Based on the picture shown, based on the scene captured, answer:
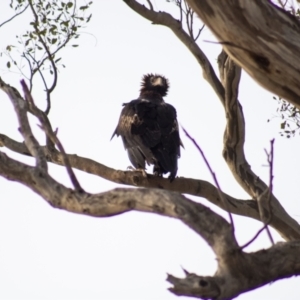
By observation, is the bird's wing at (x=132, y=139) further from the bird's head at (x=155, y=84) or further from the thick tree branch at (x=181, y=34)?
the bird's head at (x=155, y=84)

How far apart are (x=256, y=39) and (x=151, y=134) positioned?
14.2 ft

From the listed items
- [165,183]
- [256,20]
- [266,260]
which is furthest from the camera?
[165,183]

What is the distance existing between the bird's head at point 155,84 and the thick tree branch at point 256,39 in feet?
20.5

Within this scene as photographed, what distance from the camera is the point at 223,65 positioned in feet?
30.5

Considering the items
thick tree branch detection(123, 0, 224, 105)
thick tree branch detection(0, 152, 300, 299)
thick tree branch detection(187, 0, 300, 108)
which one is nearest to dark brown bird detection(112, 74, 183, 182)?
thick tree branch detection(123, 0, 224, 105)

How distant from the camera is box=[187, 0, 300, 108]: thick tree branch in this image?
5.97 m

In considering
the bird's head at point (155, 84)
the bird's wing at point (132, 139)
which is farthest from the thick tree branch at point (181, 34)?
the bird's head at point (155, 84)

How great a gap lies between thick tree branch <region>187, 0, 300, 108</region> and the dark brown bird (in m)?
3.32

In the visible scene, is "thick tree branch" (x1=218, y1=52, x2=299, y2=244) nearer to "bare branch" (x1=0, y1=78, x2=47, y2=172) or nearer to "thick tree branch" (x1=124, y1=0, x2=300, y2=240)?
"thick tree branch" (x1=124, y1=0, x2=300, y2=240)

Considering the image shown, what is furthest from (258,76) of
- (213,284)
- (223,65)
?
(223,65)

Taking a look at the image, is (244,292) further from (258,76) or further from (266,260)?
(258,76)

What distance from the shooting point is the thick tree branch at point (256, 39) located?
19.6 ft

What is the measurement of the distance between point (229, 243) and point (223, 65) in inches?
184

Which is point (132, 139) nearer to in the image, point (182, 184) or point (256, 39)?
point (182, 184)
